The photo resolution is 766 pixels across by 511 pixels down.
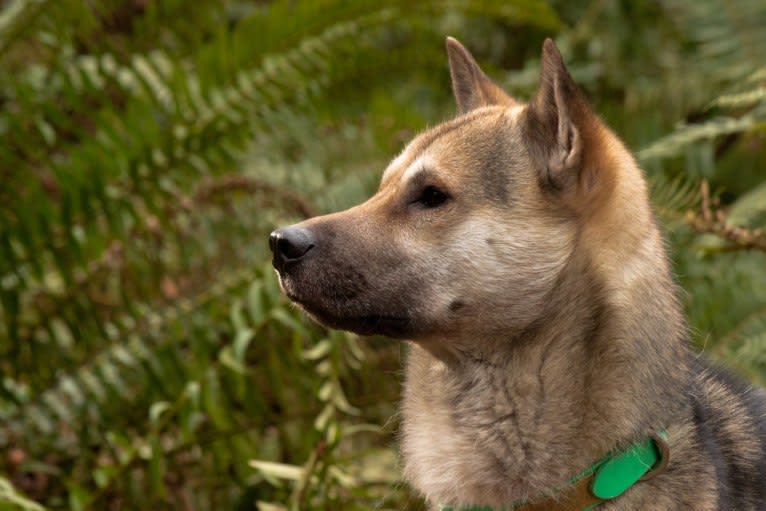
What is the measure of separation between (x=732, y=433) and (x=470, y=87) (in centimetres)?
149

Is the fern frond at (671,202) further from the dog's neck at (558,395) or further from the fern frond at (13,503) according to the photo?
the fern frond at (13,503)

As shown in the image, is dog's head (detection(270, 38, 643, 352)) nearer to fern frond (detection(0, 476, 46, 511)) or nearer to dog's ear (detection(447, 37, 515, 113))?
dog's ear (detection(447, 37, 515, 113))

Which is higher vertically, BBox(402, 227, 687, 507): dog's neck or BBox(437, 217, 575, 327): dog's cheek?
BBox(437, 217, 575, 327): dog's cheek

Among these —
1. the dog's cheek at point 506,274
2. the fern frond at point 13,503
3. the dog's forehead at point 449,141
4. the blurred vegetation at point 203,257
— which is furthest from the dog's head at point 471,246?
the fern frond at point 13,503

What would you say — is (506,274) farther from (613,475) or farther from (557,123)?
(613,475)

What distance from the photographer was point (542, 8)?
6.07 m

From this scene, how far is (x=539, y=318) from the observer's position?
3021 mm

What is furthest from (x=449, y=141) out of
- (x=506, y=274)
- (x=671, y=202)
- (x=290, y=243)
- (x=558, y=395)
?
(x=671, y=202)

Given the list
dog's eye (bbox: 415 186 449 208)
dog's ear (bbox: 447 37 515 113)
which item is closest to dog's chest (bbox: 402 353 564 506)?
dog's eye (bbox: 415 186 449 208)

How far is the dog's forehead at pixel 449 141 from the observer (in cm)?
325

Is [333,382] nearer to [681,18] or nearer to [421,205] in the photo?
[421,205]

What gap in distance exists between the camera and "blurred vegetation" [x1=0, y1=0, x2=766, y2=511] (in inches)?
170

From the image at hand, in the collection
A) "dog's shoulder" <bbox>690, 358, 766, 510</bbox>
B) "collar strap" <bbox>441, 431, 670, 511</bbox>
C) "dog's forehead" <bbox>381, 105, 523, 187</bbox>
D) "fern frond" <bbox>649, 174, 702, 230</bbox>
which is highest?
"dog's forehead" <bbox>381, 105, 523, 187</bbox>

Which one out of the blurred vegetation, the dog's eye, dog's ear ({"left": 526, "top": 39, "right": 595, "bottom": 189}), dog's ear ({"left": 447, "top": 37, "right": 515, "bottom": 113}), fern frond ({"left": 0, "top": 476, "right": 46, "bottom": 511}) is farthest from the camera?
the blurred vegetation
